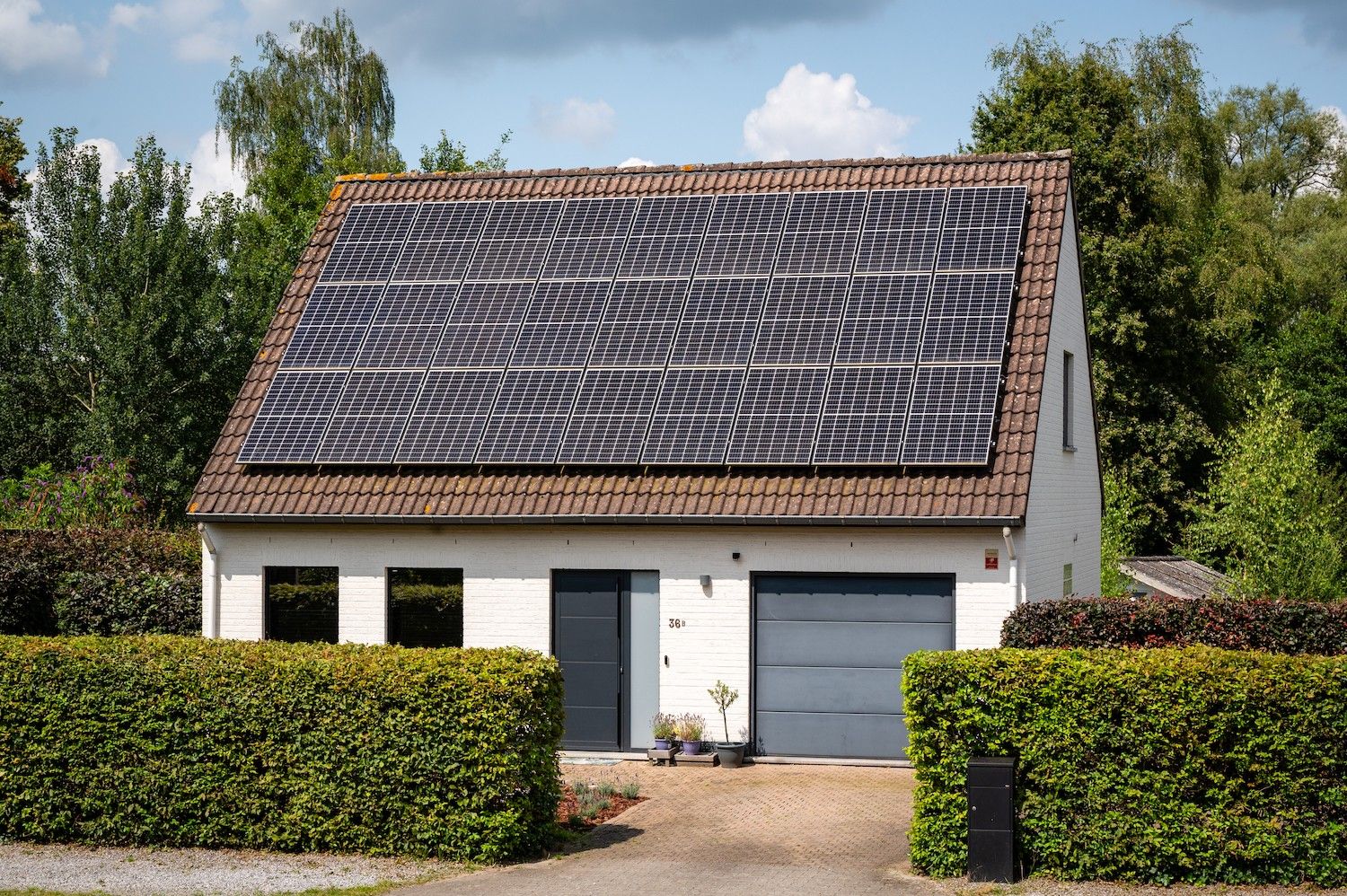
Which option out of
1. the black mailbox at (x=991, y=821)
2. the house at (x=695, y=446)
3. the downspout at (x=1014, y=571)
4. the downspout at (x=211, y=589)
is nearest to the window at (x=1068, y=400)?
the house at (x=695, y=446)

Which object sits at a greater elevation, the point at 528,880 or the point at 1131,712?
the point at 1131,712

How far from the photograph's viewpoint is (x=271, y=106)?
4931 centimetres

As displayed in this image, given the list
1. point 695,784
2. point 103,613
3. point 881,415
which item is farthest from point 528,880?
point 103,613

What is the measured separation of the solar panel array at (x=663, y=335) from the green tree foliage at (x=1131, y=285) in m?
17.8

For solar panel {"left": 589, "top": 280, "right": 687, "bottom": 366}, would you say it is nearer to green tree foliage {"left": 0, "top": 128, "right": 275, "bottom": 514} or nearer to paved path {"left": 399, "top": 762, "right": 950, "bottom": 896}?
paved path {"left": 399, "top": 762, "right": 950, "bottom": 896}

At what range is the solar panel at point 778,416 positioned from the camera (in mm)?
17312

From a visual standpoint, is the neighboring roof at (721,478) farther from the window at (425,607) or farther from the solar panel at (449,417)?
the window at (425,607)

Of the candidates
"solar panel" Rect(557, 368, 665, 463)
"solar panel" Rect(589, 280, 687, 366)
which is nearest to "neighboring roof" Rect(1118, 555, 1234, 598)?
"solar panel" Rect(589, 280, 687, 366)

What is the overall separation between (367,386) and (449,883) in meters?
9.21

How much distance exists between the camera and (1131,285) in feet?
120

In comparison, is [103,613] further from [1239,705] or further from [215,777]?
[1239,705]

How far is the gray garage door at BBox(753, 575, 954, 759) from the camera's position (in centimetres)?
1706

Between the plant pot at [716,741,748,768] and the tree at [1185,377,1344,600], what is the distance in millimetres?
17730

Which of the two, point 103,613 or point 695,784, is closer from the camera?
point 695,784
